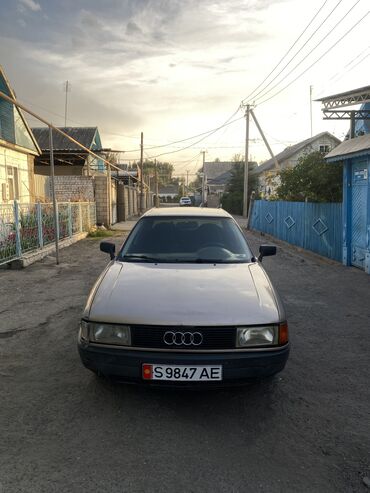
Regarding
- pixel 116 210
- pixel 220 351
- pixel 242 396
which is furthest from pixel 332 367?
pixel 116 210

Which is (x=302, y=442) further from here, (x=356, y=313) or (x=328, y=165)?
(x=328, y=165)

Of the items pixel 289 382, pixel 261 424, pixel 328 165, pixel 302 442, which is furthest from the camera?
pixel 328 165

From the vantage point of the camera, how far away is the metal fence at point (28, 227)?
9566mm

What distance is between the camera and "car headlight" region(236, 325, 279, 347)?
2.97 metres

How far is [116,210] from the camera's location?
27656 millimetres

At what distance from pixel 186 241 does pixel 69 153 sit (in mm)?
19687

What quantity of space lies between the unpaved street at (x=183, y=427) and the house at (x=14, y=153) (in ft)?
34.5

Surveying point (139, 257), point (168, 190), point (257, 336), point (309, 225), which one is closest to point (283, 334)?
point (257, 336)

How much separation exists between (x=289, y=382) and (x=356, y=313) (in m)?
2.84

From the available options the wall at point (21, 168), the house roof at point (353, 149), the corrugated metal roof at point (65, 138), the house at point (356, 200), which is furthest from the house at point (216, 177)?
the house at point (356, 200)

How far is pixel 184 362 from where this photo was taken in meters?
2.88

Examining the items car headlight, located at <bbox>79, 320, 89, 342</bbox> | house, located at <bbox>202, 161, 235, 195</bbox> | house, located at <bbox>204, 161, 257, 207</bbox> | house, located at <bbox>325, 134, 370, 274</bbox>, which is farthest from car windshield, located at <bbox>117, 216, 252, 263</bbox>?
house, located at <bbox>202, 161, 235, 195</bbox>

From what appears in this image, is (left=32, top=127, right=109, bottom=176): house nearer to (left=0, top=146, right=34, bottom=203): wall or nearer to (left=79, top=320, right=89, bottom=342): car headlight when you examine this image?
(left=0, top=146, right=34, bottom=203): wall

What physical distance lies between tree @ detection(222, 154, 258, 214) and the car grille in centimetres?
3857
